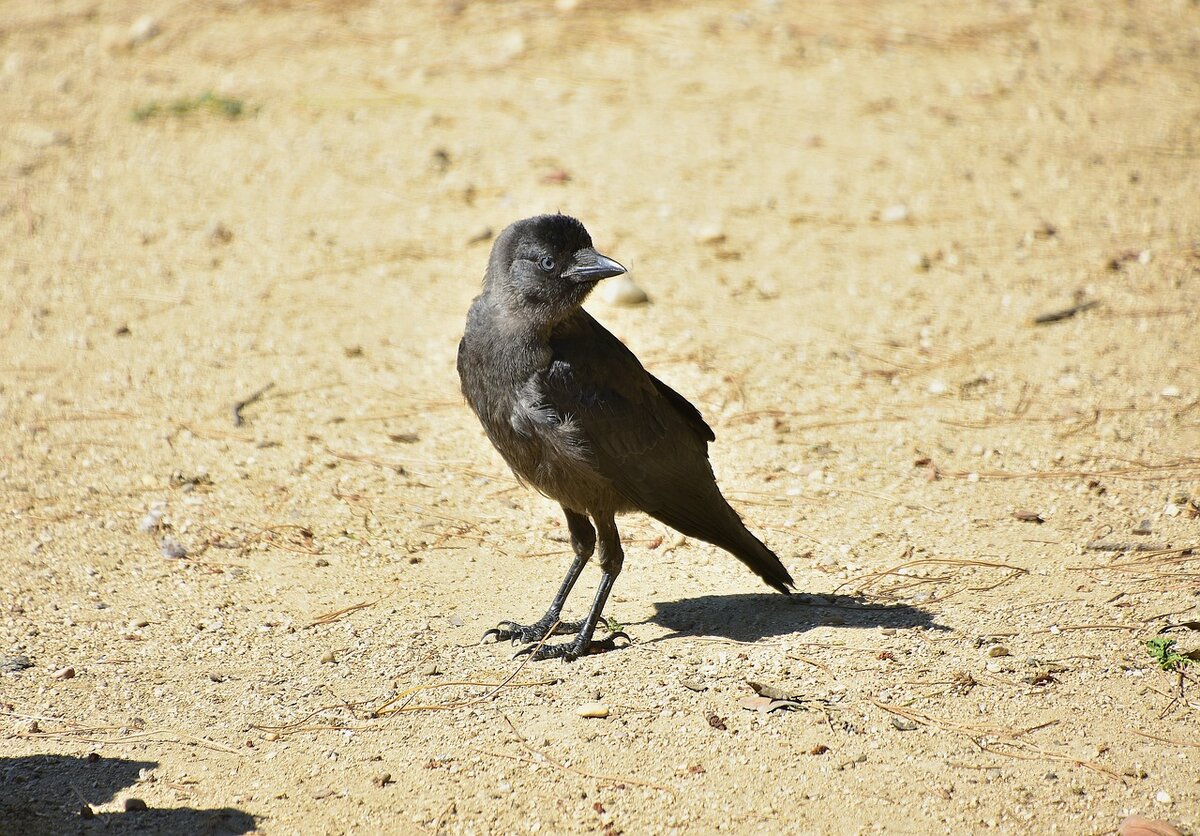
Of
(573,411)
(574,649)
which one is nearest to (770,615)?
(574,649)

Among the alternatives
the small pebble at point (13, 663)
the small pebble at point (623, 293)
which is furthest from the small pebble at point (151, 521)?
the small pebble at point (623, 293)

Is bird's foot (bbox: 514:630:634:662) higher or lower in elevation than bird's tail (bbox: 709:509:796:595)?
lower

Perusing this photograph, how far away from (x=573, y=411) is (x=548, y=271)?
62 cm

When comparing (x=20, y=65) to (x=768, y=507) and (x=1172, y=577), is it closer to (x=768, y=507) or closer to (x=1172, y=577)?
(x=768, y=507)

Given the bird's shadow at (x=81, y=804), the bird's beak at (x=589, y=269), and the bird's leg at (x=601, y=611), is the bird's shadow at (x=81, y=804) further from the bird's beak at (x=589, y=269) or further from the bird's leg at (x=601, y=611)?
the bird's beak at (x=589, y=269)

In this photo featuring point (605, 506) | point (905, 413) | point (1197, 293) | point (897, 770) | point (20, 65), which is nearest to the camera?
point (897, 770)

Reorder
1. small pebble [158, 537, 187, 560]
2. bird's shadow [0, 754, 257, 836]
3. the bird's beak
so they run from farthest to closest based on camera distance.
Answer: small pebble [158, 537, 187, 560]
the bird's beak
bird's shadow [0, 754, 257, 836]

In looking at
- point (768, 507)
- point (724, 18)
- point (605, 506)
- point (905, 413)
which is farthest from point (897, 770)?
point (724, 18)

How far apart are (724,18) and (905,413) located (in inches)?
243

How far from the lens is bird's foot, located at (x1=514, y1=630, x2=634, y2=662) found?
200 inches

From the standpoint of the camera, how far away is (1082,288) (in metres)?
8.08

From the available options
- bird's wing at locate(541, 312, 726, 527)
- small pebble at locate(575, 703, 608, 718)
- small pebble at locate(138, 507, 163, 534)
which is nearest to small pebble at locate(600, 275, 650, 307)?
bird's wing at locate(541, 312, 726, 527)

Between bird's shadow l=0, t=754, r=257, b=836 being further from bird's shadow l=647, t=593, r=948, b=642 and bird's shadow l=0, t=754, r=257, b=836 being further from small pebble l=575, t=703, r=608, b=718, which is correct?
bird's shadow l=647, t=593, r=948, b=642

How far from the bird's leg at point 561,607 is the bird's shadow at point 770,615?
405 millimetres
